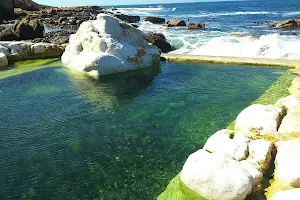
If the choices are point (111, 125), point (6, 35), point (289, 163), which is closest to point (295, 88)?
point (289, 163)

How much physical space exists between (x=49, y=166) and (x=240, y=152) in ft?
15.0

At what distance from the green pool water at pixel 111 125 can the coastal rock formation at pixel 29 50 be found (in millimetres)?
3941

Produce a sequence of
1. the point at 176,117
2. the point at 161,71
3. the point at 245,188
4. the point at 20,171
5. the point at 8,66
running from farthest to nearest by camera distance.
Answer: the point at 8,66, the point at 161,71, the point at 176,117, the point at 20,171, the point at 245,188

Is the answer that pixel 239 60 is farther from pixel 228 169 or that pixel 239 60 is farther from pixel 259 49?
pixel 228 169

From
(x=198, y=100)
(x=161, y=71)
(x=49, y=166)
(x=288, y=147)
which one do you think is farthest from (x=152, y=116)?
(x=161, y=71)

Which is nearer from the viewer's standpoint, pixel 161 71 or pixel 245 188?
pixel 245 188

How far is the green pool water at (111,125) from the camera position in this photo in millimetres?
6852

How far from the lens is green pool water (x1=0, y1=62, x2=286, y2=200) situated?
6852mm

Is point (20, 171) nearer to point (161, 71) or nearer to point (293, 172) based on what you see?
point (293, 172)

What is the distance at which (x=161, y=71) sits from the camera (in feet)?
52.5

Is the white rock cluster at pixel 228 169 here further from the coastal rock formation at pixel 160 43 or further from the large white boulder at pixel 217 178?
the coastal rock formation at pixel 160 43

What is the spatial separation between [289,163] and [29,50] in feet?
59.3

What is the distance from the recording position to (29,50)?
65.1 feet

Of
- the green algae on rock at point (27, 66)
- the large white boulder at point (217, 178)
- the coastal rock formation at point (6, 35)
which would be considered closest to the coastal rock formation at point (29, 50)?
the green algae on rock at point (27, 66)
